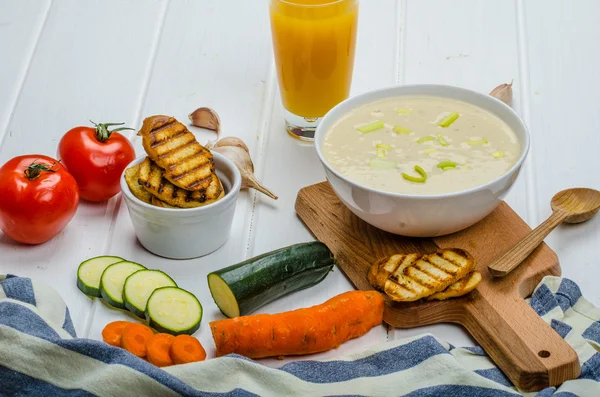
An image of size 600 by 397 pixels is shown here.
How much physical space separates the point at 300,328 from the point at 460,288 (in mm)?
445

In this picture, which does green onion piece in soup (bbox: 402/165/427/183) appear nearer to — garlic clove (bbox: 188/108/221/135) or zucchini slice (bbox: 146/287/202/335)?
zucchini slice (bbox: 146/287/202/335)

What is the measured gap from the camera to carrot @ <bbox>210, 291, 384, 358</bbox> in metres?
2.61

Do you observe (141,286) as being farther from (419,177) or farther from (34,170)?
(419,177)

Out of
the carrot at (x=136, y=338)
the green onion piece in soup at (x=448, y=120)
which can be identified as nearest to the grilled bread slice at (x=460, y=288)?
the green onion piece in soup at (x=448, y=120)

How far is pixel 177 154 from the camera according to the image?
293 centimetres

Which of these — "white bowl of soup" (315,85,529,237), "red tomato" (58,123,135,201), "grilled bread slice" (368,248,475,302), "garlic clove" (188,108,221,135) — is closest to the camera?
"grilled bread slice" (368,248,475,302)

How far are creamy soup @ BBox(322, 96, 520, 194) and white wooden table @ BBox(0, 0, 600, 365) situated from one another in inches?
11.8

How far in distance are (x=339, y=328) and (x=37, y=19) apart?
222 centimetres

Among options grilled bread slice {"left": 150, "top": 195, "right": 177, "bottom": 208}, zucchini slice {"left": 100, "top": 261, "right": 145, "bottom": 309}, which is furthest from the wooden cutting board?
zucchini slice {"left": 100, "top": 261, "right": 145, "bottom": 309}

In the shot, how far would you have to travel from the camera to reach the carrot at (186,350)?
254 cm

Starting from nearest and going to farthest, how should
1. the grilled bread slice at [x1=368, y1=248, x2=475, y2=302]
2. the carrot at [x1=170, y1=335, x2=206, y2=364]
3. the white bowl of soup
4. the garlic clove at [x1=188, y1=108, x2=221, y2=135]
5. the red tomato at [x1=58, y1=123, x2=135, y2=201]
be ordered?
the carrot at [x1=170, y1=335, x2=206, y2=364] → the grilled bread slice at [x1=368, y1=248, x2=475, y2=302] → the white bowl of soup → the red tomato at [x1=58, y1=123, x2=135, y2=201] → the garlic clove at [x1=188, y1=108, x2=221, y2=135]

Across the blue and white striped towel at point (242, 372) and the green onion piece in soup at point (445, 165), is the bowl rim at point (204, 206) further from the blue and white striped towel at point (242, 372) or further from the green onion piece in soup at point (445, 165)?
the green onion piece in soup at point (445, 165)

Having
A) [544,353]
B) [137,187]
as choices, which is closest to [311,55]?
[137,187]

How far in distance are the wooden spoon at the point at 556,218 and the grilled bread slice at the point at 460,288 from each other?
7 centimetres
